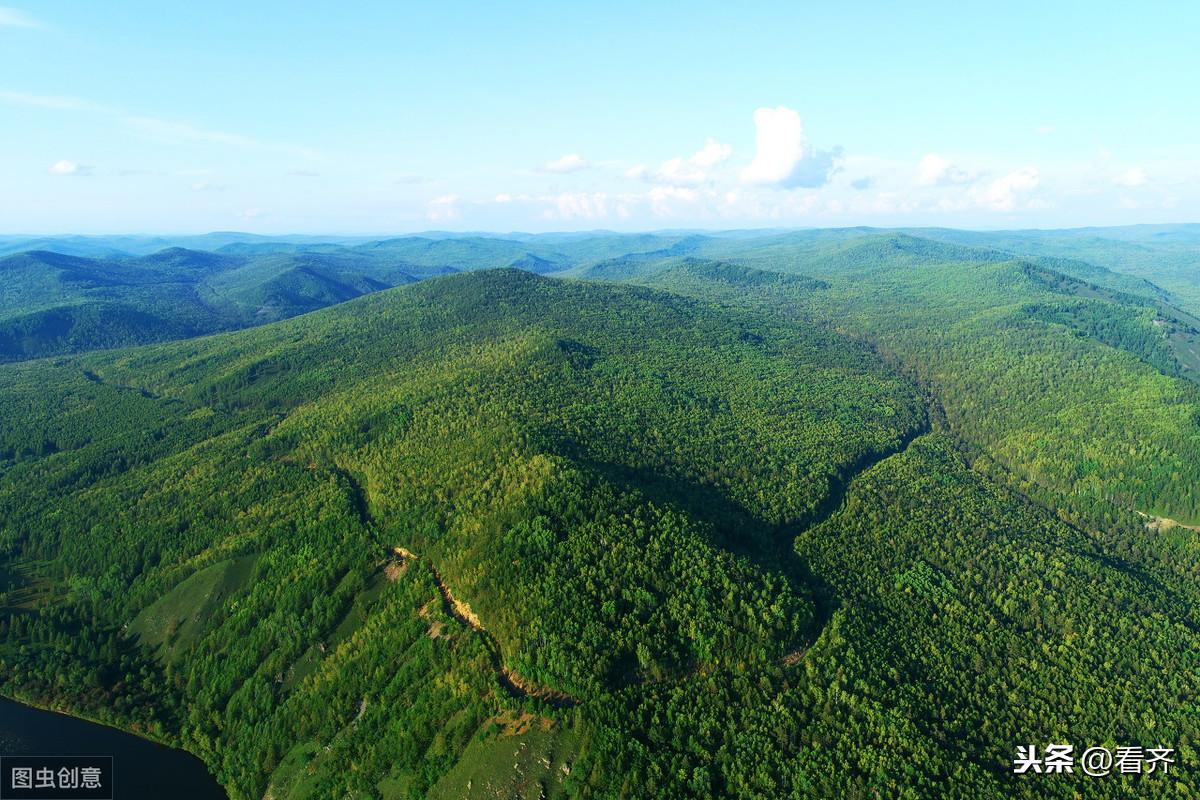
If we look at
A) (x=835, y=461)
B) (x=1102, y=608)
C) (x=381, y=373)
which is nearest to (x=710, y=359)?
(x=835, y=461)

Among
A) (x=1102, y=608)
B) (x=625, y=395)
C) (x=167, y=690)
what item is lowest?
(x=167, y=690)

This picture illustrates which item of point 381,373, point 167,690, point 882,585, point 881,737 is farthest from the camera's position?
point 381,373

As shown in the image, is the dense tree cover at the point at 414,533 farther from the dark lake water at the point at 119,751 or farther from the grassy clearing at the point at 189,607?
the dark lake water at the point at 119,751

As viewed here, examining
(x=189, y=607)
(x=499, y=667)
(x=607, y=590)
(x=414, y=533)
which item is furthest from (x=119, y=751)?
(x=607, y=590)

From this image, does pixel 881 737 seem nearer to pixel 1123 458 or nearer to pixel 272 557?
pixel 272 557

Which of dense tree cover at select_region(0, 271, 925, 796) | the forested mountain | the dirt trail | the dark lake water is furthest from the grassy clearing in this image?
the dirt trail

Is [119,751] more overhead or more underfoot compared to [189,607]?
more underfoot

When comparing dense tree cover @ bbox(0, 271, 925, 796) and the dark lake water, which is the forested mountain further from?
the dark lake water

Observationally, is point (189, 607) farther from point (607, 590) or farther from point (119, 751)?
point (607, 590)
